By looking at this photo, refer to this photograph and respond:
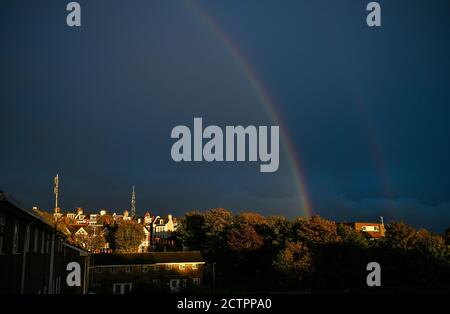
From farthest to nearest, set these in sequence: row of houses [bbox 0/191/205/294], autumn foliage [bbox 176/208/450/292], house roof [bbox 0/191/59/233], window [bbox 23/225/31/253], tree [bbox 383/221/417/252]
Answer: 1. tree [bbox 383/221/417/252]
2. autumn foliage [bbox 176/208/450/292]
3. window [bbox 23/225/31/253]
4. row of houses [bbox 0/191/205/294]
5. house roof [bbox 0/191/59/233]

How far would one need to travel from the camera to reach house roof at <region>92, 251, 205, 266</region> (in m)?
61.3

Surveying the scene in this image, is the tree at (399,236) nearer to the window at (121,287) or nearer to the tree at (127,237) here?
the window at (121,287)

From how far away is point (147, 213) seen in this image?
7505 inches

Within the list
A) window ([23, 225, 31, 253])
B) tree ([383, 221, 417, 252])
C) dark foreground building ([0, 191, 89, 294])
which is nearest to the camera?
dark foreground building ([0, 191, 89, 294])

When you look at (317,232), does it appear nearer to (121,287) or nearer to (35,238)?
(121,287)

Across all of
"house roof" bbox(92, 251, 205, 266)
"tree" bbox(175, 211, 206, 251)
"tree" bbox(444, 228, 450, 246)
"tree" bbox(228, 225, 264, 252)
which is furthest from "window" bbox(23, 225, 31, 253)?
"tree" bbox(175, 211, 206, 251)

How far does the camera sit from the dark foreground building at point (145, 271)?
198 feet

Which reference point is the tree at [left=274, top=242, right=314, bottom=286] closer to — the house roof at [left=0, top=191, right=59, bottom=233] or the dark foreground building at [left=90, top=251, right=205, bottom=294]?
the dark foreground building at [left=90, top=251, right=205, bottom=294]

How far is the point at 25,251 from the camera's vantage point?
58.9 feet

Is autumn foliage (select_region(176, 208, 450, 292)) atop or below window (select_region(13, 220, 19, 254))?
below

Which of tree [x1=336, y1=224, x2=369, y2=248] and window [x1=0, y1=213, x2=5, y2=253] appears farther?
tree [x1=336, y1=224, x2=369, y2=248]
